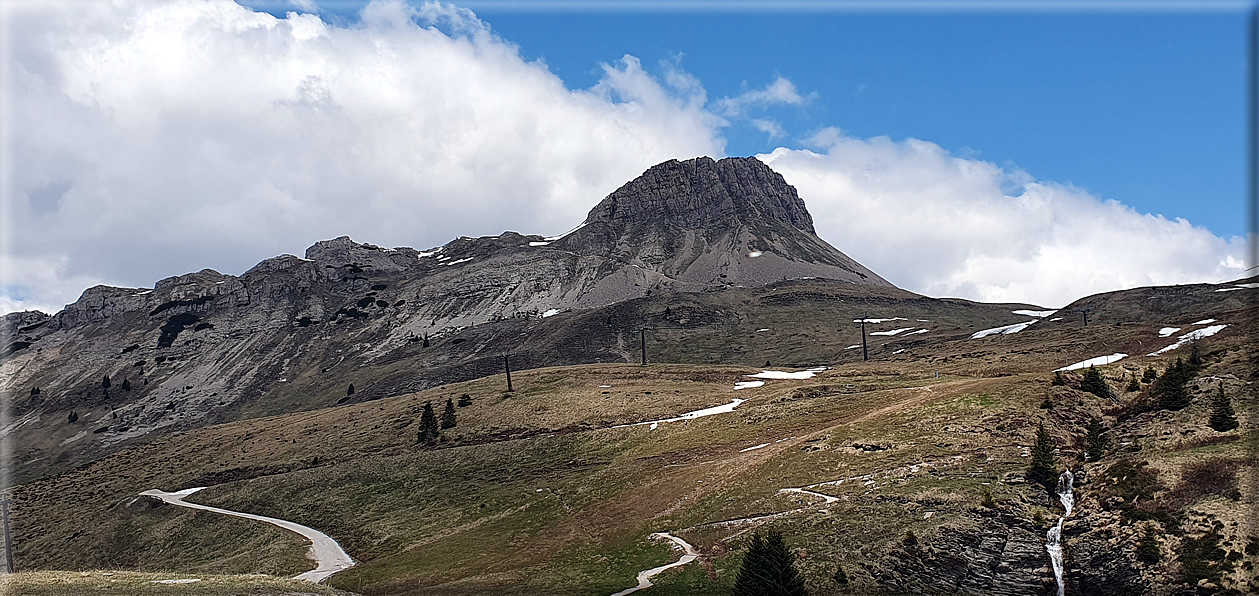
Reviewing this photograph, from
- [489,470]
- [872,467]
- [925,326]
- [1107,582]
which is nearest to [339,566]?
[489,470]

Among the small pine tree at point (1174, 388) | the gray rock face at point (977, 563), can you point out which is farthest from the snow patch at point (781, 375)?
the gray rock face at point (977, 563)

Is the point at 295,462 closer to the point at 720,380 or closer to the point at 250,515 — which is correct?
the point at 250,515

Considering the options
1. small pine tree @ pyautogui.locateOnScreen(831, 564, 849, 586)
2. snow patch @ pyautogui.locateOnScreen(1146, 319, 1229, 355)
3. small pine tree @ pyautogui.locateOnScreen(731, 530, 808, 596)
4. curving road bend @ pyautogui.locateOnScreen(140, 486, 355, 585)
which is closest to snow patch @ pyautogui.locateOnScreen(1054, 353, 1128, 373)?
snow patch @ pyautogui.locateOnScreen(1146, 319, 1229, 355)

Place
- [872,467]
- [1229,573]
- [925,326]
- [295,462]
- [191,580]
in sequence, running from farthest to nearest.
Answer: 1. [925,326]
2. [295,462]
3. [872,467]
4. [191,580]
5. [1229,573]

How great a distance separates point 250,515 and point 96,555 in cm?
1436

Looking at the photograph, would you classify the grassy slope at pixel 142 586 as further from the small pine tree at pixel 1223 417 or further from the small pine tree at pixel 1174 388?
the small pine tree at pixel 1174 388

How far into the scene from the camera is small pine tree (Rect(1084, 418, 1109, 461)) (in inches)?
1719

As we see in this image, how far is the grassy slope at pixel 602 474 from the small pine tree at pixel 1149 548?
3068 millimetres

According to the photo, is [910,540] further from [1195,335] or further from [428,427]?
[1195,335]

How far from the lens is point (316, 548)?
60.8 meters

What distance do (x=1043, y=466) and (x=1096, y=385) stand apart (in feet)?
56.9

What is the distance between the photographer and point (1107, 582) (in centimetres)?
3281

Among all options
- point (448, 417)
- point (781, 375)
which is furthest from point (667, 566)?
point (781, 375)

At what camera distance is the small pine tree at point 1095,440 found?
143ft
